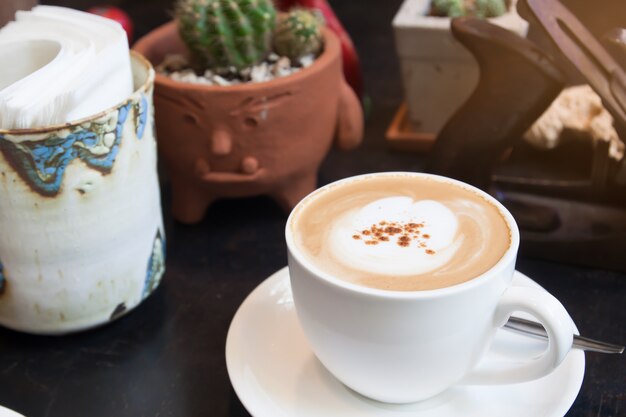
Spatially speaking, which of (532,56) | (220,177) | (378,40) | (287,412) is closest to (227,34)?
(220,177)

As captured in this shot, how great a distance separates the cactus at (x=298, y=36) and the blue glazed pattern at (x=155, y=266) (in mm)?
249

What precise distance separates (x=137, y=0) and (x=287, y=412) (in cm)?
97

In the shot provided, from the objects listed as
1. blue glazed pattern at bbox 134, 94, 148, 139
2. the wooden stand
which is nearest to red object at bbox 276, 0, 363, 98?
the wooden stand

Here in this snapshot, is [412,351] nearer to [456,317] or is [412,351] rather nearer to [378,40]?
[456,317]

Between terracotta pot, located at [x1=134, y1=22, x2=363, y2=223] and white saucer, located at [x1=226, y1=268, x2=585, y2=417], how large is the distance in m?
0.22

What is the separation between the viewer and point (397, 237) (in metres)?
0.53

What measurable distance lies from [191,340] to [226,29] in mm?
309

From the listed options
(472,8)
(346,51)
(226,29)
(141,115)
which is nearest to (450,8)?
(472,8)

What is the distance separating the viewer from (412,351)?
1.60 feet

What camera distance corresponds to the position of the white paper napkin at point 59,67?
56cm

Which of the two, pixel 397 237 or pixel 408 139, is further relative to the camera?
pixel 408 139

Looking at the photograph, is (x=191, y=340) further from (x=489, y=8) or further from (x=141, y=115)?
(x=489, y=8)

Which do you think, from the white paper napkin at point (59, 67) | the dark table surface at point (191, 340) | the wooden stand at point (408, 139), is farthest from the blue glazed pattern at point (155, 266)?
the wooden stand at point (408, 139)

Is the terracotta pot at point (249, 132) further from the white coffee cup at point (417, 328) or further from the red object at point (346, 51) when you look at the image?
the white coffee cup at point (417, 328)
